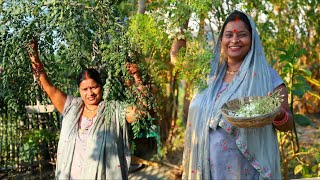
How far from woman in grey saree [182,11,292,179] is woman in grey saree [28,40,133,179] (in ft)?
1.76

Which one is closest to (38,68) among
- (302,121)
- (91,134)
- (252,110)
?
(91,134)

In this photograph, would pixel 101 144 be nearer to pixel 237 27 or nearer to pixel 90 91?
pixel 90 91

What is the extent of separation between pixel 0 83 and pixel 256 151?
1750 mm

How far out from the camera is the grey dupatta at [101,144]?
2.70 metres

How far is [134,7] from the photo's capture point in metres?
3.79

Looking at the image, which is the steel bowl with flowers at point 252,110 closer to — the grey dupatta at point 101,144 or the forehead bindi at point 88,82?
the grey dupatta at point 101,144

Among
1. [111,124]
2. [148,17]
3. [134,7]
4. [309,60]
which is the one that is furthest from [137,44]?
[309,60]

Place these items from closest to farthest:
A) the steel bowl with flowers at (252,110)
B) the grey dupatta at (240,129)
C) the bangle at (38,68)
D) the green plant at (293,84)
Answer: the steel bowl with flowers at (252,110) → the grey dupatta at (240,129) → the bangle at (38,68) → the green plant at (293,84)

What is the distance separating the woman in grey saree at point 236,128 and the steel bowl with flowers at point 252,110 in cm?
11

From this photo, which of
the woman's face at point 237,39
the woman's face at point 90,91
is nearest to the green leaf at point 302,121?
the woman's face at point 237,39

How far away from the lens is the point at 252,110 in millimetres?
2086

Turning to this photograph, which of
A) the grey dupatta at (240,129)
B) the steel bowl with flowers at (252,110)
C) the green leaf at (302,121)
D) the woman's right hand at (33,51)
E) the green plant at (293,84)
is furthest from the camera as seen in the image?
the green leaf at (302,121)

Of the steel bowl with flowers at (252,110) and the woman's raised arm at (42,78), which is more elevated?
the woman's raised arm at (42,78)

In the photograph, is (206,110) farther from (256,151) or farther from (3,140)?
(3,140)
